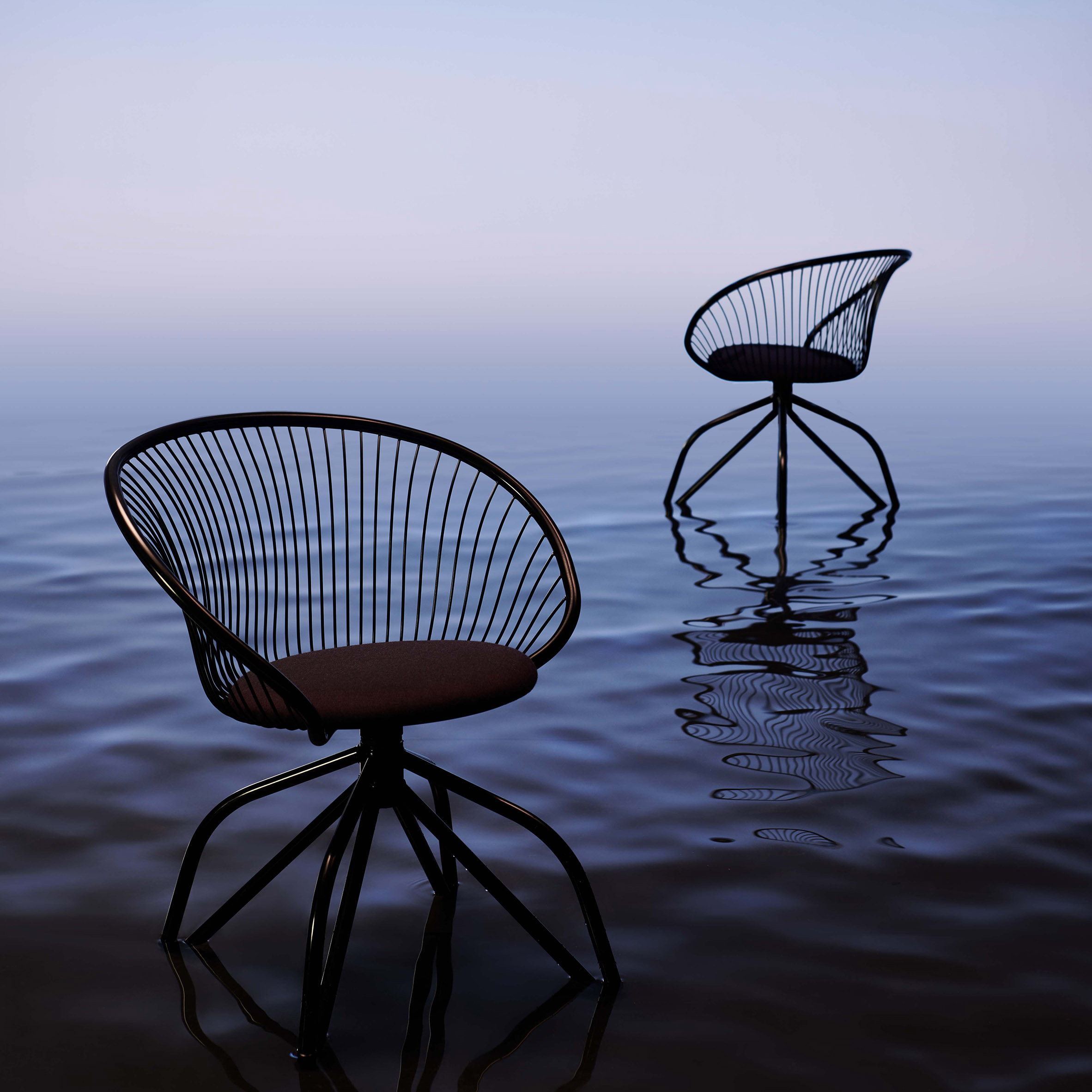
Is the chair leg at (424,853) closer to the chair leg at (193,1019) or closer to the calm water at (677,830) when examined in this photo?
the calm water at (677,830)

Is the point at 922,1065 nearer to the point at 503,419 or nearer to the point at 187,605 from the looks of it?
the point at 187,605

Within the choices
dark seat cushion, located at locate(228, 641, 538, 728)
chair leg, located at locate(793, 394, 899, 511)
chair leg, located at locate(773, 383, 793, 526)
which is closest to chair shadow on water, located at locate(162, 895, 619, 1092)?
dark seat cushion, located at locate(228, 641, 538, 728)

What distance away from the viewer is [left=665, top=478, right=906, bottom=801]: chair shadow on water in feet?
7.15

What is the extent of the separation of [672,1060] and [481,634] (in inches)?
73.6

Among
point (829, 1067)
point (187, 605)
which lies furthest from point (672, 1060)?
point (187, 605)

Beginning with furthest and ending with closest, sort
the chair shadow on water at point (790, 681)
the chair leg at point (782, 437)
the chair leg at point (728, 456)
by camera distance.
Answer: the chair leg at point (728, 456), the chair leg at point (782, 437), the chair shadow on water at point (790, 681)

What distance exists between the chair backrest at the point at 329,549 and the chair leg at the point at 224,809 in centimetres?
11

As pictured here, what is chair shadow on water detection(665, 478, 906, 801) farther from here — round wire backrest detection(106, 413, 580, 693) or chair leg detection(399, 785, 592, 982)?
chair leg detection(399, 785, 592, 982)

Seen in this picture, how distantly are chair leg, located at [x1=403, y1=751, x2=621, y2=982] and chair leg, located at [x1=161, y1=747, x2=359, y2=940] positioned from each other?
0.09 metres

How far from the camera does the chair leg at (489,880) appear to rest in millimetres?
1457

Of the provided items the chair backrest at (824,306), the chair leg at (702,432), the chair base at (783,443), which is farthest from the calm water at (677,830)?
the chair backrest at (824,306)

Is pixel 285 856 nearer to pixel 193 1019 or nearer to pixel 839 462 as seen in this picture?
pixel 193 1019

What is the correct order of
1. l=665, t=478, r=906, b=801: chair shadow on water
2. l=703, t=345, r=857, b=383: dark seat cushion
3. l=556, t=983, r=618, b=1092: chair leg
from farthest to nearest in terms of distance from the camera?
l=703, t=345, r=857, b=383: dark seat cushion → l=665, t=478, r=906, b=801: chair shadow on water → l=556, t=983, r=618, b=1092: chair leg

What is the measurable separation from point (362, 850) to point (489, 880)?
0.50ft
